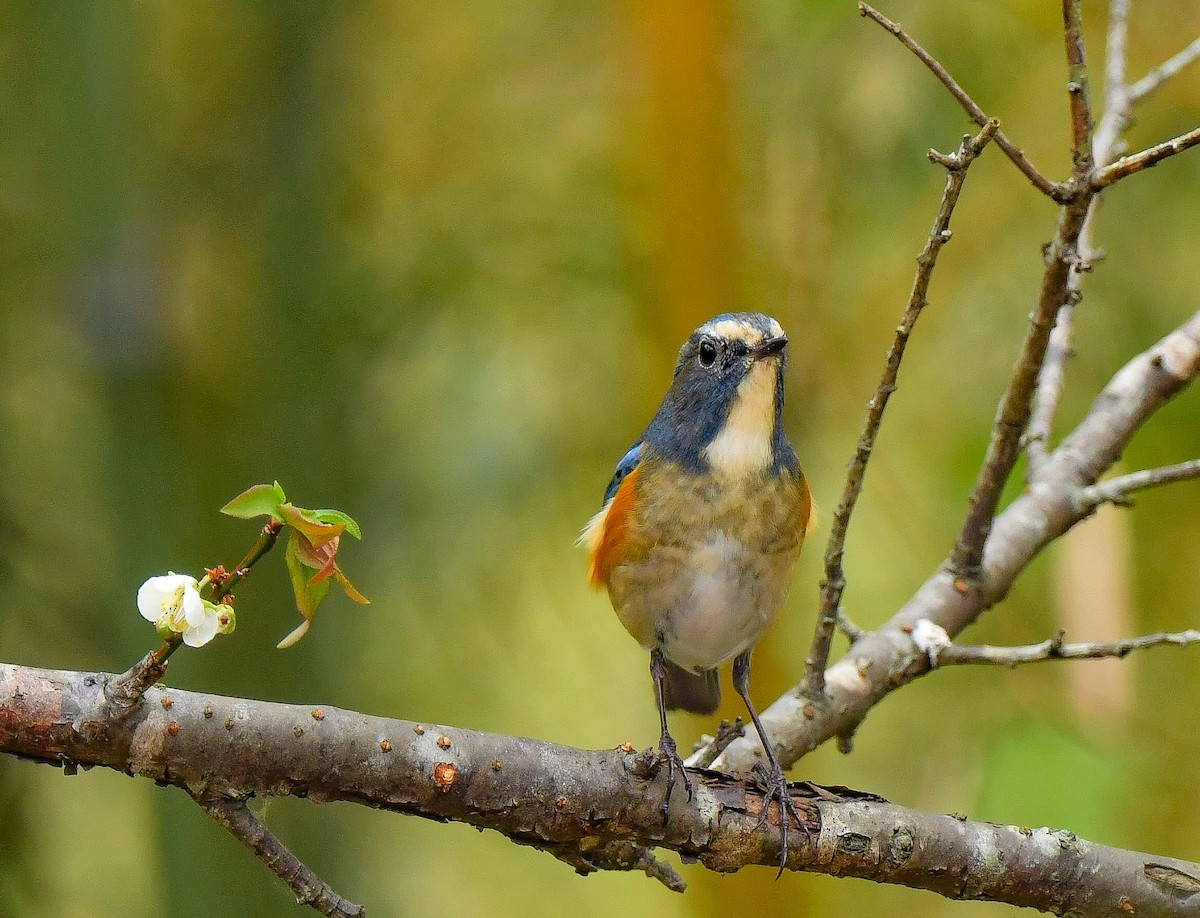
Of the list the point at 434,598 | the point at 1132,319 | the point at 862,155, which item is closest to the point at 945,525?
the point at 1132,319

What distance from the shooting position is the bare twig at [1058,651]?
2.30 meters

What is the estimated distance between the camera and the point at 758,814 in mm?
2113

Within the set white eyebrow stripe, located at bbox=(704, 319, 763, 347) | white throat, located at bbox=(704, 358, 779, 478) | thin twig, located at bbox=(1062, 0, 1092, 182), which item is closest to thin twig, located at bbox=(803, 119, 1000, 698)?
thin twig, located at bbox=(1062, 0, 1092, 182)

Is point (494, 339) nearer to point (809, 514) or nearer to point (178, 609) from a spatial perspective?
point (809, 514)

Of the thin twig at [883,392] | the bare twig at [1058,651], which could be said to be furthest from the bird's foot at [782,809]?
the bare twig at [1058,651]

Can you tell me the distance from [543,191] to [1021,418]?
2704mm

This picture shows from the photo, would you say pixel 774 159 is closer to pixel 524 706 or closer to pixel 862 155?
pixel 862 155

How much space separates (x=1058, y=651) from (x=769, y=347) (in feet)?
3.31

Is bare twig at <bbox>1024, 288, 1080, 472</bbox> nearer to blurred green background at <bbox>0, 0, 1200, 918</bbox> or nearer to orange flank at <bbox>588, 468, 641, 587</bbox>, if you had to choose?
blurred green background at <bbox>0, 0, 1200, 918</bbox>

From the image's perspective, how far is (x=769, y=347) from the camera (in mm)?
3033

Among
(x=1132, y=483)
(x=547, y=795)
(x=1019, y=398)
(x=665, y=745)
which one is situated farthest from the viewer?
(x=1132, y=483)

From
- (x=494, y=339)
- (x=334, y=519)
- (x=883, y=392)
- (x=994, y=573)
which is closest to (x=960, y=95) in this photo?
(x=883, y=392)

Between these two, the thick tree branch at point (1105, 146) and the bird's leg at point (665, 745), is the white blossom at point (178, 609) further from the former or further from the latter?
the thick tree branch at point (1105, 146)

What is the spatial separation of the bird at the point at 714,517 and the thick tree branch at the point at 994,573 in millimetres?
226
